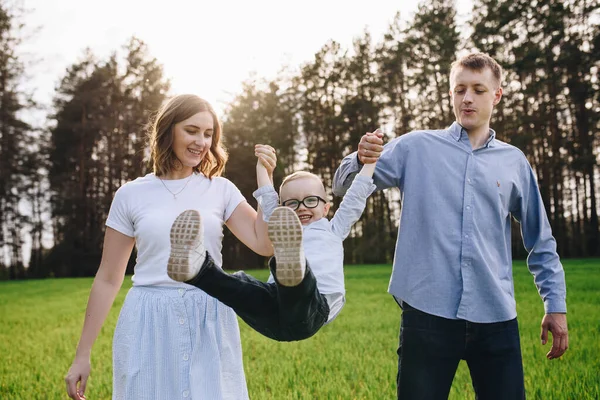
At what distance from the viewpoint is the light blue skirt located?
2963 millimetres

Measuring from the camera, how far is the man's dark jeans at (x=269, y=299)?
2.71m

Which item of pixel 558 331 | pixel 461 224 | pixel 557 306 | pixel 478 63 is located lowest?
pixel 558 331

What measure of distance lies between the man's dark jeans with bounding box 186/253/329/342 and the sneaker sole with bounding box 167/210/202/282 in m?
0.09

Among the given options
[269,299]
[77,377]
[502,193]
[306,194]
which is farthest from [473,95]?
[77,377]

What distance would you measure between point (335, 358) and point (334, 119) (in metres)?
31.0

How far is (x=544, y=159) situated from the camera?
33.4 meters

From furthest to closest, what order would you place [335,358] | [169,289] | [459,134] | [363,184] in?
[335,358]
[459,134]
[363,184]
[169,289]

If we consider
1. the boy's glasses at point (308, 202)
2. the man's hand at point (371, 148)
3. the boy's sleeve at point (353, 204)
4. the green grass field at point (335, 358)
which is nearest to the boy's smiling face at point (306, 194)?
the boy's glasses at point (308, 202)

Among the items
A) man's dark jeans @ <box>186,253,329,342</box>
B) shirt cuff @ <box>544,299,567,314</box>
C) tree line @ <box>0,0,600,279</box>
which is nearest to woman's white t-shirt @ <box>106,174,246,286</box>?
man's dark jeans @ <box>186,253,329,342</box>

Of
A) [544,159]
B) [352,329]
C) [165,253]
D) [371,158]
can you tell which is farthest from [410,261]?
[544,159]

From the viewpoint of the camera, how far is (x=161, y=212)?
3.17 meters

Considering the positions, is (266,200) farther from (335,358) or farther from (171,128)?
(335,358)

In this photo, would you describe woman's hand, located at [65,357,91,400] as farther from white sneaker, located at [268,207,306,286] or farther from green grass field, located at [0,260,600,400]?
green grass field, located at [0,260,600,400]

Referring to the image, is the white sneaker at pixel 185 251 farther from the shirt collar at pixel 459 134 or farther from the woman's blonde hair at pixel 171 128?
the shirt collar at pixel 459 134
